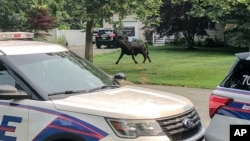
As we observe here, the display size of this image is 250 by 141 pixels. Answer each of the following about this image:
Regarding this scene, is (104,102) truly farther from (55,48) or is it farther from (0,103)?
(55,48)

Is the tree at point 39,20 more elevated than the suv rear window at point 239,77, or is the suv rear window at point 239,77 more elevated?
the suv rear window at point 239,77

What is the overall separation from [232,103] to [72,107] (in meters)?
1.67

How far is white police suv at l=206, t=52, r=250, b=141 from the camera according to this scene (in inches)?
180

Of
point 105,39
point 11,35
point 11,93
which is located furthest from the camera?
point 105,39

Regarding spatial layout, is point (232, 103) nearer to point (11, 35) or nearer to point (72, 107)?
point (72, 107)

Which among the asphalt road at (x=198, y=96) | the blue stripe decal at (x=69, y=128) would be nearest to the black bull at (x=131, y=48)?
the asphalt road at (x=198, y=96)

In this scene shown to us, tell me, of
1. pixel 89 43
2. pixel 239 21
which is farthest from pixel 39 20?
pixel 89 43

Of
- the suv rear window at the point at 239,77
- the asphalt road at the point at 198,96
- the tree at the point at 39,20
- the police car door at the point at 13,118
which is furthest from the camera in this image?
the tree at the point at 39,20

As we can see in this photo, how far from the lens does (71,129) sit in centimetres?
473

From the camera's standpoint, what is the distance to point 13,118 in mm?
5043

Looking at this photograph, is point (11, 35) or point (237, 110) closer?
point (237, 110)

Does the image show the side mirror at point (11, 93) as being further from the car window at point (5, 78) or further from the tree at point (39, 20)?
the tree at point (39, 20)

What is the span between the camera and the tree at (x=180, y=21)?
32.0 metres

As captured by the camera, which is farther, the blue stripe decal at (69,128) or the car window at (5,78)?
the car window at (5,78)
